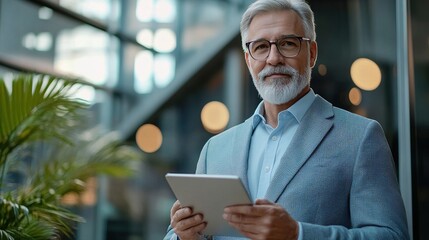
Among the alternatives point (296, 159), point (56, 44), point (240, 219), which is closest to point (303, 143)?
point (296, 159)

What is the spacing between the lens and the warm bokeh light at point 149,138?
719 centimetres

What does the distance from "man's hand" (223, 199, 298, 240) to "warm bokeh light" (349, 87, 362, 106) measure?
3.02 meters

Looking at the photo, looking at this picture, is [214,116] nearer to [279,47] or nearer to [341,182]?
[279,47]

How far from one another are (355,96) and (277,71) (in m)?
2.71

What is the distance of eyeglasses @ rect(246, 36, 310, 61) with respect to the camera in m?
2.04

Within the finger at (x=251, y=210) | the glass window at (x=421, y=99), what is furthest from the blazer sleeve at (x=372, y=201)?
the glass window at (x=421, y=99)

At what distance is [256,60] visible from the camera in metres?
2.08

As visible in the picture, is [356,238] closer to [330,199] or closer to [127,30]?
[330,199]

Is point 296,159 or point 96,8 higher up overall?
point 96,8

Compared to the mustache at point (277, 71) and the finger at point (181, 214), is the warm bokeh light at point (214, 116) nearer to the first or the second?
the mustache at point (277, 71)

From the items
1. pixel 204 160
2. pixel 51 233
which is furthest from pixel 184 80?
pixel 204 160

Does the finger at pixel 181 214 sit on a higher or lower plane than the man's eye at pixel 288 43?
lower

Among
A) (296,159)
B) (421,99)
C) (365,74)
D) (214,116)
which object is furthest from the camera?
(214,116)

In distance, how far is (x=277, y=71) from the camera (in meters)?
2.05
